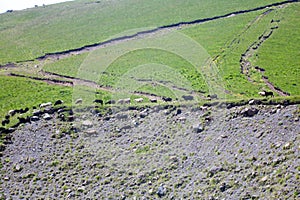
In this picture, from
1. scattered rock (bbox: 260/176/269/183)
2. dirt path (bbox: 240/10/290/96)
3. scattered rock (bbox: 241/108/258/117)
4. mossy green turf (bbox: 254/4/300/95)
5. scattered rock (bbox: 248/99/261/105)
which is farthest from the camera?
mossy green turf (bbox: 254/4/300/95)

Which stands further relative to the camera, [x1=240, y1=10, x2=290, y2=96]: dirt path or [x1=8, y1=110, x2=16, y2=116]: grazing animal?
[x1=240, y1=10, x2=290, y2=96]: dirt path

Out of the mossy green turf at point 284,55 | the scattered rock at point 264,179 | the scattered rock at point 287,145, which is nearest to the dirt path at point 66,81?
the mossy green turf at point 284,55

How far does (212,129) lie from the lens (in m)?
25.5

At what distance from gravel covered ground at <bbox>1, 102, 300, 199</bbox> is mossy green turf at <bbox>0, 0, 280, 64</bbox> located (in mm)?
39264

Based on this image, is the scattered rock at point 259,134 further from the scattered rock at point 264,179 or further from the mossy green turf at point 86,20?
the mossy green turf at point 86,20

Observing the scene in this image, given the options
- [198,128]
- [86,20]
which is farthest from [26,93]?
[86,20]

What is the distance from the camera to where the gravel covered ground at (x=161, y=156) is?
20.4m

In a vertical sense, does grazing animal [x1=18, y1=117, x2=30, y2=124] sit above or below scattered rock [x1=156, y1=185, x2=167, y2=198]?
above

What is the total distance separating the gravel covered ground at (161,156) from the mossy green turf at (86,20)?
129 ft

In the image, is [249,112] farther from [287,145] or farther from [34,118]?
[34,118]

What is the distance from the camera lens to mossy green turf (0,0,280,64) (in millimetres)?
73188

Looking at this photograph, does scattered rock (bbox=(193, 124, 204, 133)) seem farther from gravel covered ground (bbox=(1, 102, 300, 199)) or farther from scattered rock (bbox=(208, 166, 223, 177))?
scattered rock (bbox=(208, 166, 223, 177))

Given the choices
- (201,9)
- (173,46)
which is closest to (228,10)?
(201,9)

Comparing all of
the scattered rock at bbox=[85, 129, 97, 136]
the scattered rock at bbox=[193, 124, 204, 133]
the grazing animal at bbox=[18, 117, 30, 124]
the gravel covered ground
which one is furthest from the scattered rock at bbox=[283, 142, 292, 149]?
the grazing animal at bbox=[18, 117, 30, 124]
